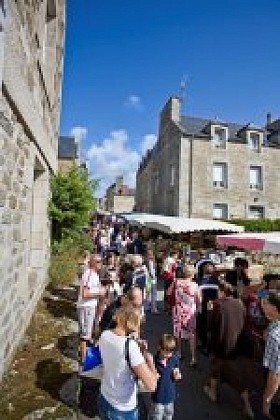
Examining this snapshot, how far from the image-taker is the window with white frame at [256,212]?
31.2m

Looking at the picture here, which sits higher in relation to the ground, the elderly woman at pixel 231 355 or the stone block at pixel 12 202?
the stone block at pixel 12 202

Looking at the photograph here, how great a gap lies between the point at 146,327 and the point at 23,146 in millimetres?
4790

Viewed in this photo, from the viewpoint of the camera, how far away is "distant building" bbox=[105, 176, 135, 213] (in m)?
66.6

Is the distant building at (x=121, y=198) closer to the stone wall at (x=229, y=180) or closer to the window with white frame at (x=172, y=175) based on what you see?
the window with white frame at (x=172, y=175)

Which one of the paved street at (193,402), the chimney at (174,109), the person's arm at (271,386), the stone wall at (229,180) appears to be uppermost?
the chimney at (174,109)

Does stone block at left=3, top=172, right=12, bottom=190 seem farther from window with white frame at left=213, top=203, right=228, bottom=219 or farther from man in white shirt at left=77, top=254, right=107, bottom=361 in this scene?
window with white frame at left=213, top=203, right=228, bottom=219

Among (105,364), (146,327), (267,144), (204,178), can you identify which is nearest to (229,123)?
(267,144)

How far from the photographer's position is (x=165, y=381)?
4316 mm

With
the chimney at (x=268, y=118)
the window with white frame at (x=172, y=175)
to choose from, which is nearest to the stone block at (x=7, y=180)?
the window with white frame at (x=172, y=175)

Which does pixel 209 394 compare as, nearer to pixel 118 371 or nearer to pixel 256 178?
pixel 118 371

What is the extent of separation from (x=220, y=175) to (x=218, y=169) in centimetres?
47

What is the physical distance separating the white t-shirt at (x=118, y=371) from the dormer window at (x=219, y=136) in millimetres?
28010

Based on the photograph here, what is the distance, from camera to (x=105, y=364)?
3.38 metres

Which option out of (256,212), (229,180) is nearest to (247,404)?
(229,180)
